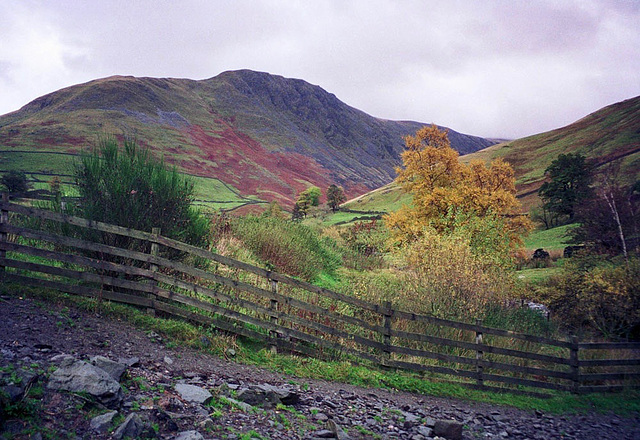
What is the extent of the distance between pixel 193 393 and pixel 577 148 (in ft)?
287

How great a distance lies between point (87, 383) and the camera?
392 cm

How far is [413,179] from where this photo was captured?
30.6 metres

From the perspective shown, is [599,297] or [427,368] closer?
[427,368]

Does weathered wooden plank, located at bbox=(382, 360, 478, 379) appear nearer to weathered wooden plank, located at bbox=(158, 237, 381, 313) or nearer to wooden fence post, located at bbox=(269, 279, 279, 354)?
weathered wooden plank, located at bbox=(158, 237, 381, 313)

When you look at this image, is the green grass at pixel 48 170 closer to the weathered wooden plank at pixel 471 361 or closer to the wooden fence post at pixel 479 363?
the weathered wooden plank at pixel 471 361

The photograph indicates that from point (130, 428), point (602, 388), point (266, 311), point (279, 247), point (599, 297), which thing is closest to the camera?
point (130, 428)

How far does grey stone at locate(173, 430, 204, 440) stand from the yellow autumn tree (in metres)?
22.4

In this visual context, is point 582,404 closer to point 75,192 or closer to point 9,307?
point 9,307

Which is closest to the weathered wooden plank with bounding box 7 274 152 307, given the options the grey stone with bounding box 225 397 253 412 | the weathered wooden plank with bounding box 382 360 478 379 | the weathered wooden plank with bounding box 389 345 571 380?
the grey stone with bounding box 225 397 253 412

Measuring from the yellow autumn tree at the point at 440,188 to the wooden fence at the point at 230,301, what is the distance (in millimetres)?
16032

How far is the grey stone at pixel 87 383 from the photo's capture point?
3.86m

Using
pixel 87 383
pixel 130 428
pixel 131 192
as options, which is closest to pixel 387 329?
pixel 130 428

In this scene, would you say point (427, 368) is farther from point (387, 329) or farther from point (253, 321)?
point (253, 321)

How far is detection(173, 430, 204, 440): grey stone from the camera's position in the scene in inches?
142
